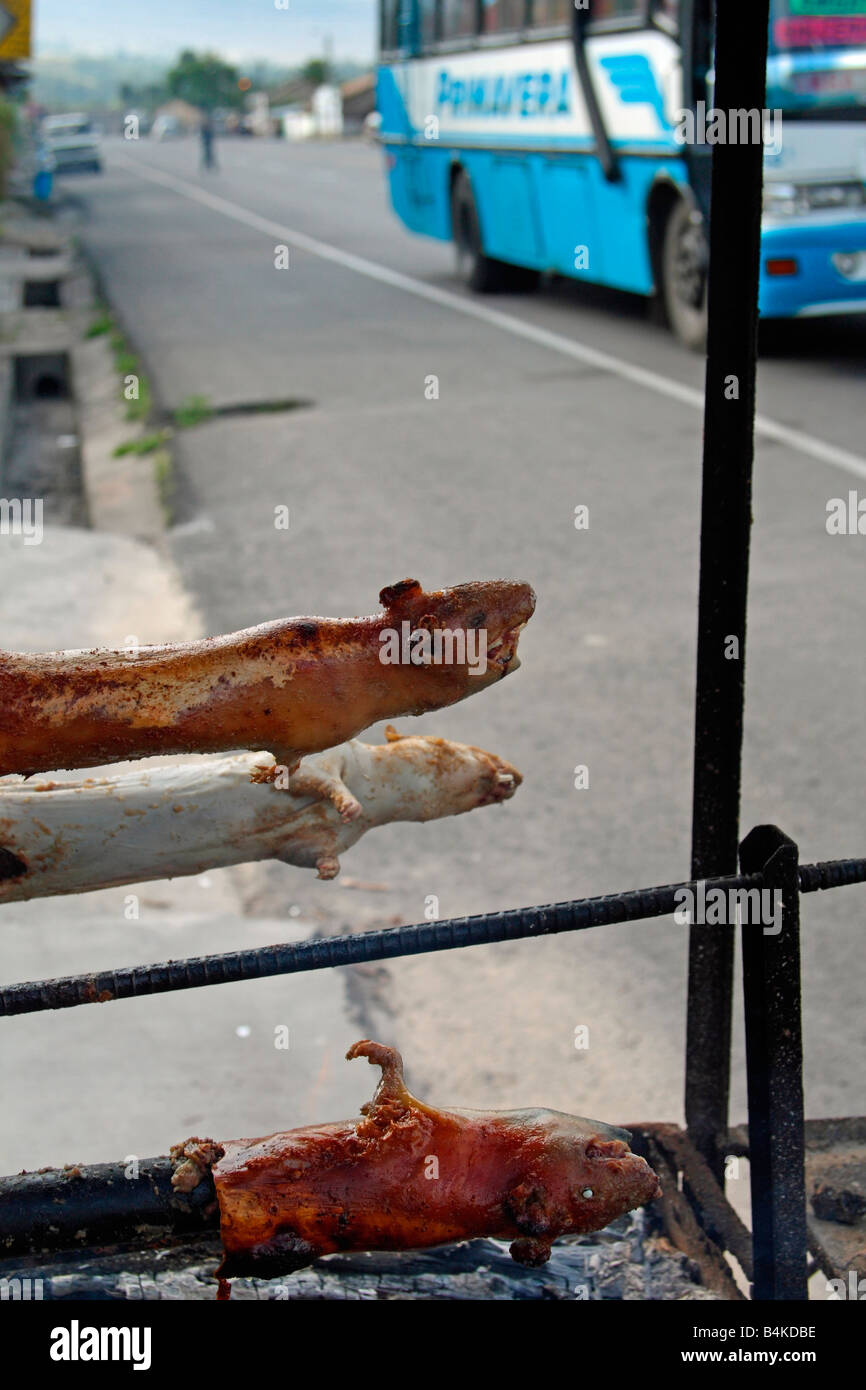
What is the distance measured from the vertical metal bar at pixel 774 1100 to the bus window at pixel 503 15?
476 inches

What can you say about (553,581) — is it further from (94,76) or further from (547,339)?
(94,76)

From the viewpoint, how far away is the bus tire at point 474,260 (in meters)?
14.7

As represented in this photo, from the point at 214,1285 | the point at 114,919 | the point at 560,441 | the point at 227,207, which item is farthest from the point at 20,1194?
the point at 227,207

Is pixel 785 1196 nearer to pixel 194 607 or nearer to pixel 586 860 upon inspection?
pixel 586 860

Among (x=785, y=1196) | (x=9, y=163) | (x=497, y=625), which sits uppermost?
(x=9, y=163)

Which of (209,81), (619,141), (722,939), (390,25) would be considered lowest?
→ (722,939)

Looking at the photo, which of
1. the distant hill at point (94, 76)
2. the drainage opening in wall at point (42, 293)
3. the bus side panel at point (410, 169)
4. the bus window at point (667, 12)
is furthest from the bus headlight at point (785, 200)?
the distant hill at point (94, 76)

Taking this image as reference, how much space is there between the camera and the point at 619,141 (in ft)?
36.4

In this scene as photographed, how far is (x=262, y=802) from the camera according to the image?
2006 millimetres

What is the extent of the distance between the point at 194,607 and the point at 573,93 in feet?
23.8

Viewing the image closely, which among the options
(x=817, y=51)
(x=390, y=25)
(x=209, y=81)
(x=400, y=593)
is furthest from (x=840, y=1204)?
(x=209, y=81)

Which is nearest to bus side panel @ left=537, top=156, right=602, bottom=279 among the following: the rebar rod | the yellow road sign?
the rebar rod

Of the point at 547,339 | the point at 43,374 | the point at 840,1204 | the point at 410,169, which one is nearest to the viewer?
the point at 840,1204

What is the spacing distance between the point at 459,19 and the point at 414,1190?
548 inches
